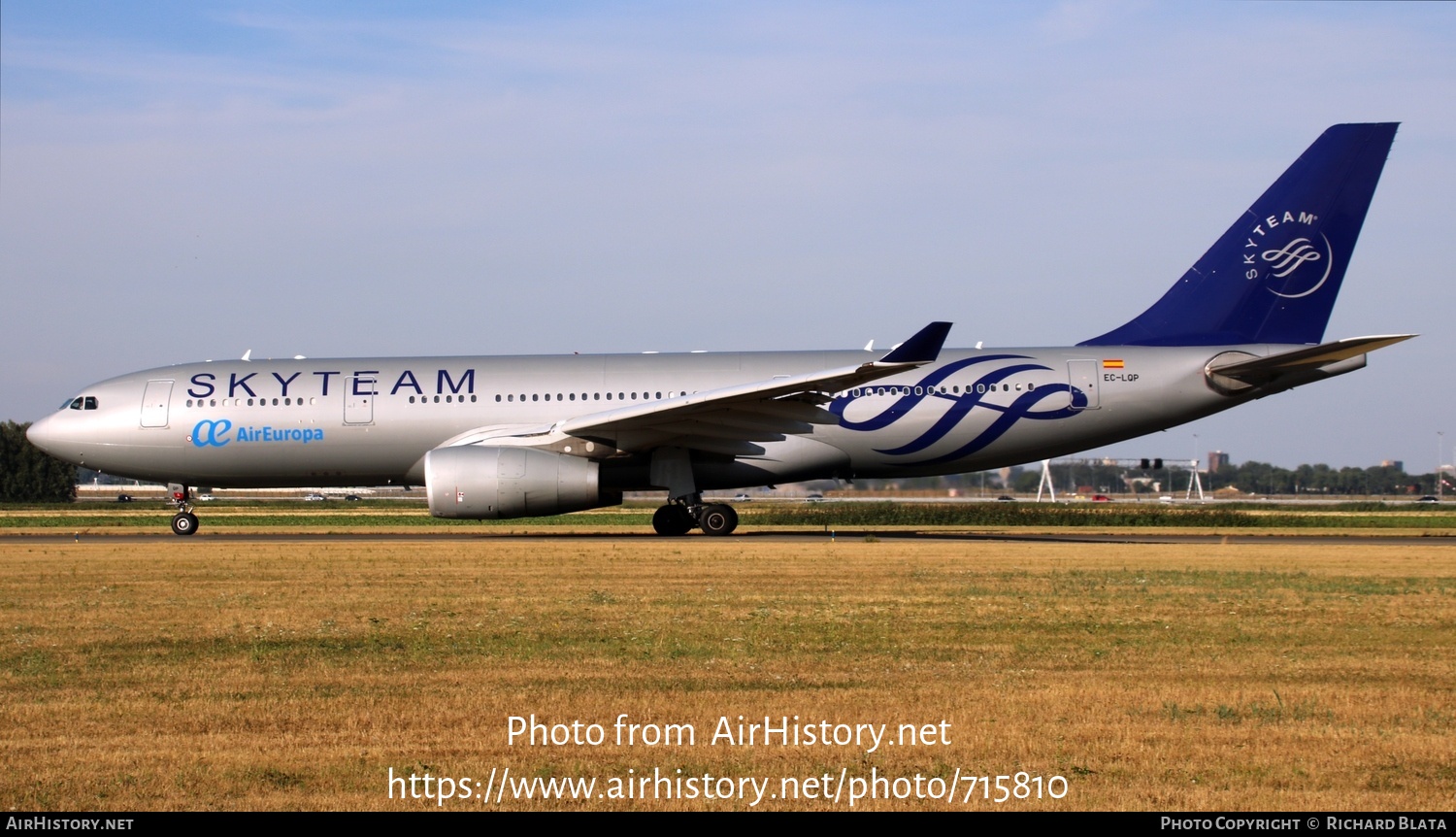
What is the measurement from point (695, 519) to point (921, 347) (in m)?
5.26

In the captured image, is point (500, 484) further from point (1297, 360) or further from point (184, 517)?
point (1297, 360)

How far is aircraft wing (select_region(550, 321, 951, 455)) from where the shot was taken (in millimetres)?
19625

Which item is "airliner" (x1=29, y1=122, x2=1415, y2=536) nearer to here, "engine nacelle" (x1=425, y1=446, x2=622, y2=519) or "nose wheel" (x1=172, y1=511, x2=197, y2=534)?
"nose wheel" (x1=172, y1=511, x2=197, y2=534)

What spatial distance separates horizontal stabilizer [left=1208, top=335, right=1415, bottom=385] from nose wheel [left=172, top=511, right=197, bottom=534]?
18.0 m

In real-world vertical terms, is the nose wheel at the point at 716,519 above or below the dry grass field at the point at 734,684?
above

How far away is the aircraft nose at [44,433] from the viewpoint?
82.4ft

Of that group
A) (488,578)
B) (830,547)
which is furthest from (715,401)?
(488,578)

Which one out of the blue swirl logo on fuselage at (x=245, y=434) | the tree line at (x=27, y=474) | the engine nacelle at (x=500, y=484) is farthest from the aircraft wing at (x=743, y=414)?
the tree line at (x=27, y=474)

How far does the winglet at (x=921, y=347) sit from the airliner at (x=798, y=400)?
1814 mm

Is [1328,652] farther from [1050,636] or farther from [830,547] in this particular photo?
[830,547]

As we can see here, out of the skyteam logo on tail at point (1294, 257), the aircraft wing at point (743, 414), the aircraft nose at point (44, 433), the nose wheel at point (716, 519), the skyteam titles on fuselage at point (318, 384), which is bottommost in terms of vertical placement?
the nose wheel at point (716, 519)

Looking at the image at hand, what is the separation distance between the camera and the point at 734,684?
7.55m

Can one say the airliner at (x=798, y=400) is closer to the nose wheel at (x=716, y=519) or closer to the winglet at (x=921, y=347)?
the nose wheel at (x=716, y=519)

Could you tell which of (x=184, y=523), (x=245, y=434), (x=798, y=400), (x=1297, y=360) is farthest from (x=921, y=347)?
(x=184, y=523)
